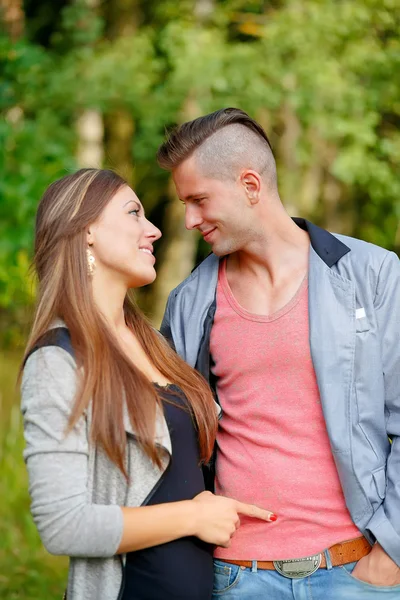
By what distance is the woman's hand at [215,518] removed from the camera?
215cm

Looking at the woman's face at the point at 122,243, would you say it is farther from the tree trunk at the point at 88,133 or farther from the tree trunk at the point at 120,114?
the tree trunk at the point at 120,114

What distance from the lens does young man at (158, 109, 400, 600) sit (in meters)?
2.37

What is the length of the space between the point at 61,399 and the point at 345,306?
0.92 metres

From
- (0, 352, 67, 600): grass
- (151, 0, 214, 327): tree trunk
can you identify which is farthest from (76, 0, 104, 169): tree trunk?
(0, 352, 67, 600): grass

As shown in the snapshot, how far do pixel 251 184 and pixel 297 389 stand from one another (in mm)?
676

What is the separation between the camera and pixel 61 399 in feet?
6.60

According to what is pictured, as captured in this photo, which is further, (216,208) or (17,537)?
(17,537)

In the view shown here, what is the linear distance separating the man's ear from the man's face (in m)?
0.02

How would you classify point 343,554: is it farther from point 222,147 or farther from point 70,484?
point 222,147

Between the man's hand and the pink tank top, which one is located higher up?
the pink tank top

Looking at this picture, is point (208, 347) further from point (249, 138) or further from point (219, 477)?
point (249, 138)

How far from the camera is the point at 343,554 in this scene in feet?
7.77

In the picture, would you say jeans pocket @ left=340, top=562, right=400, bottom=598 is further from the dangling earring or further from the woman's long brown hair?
the dangling earring

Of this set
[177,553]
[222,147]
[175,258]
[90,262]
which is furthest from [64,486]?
[175,258]
